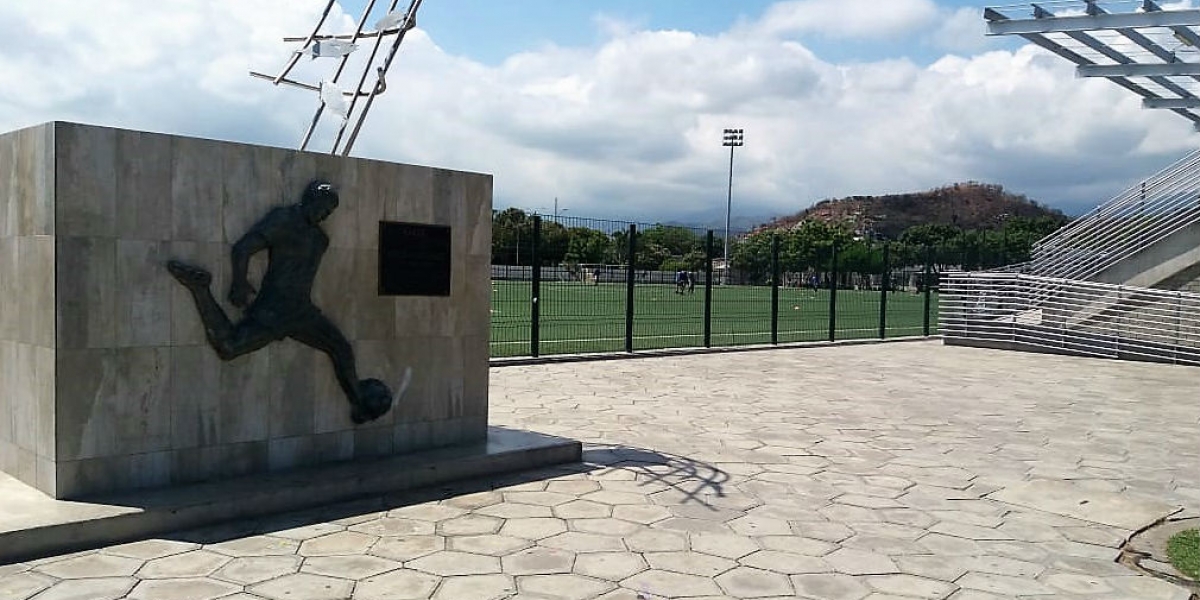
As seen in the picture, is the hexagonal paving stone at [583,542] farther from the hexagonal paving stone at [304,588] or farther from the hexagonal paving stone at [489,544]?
the hexagonal paving stone at [304,588]

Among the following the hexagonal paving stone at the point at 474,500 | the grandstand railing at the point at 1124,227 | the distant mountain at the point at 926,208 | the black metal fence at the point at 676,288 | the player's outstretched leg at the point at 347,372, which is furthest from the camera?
the distant mountain at the point at 926,208

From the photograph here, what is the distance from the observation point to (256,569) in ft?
15.1

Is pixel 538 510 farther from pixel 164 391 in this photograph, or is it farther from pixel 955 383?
pixel 955 383

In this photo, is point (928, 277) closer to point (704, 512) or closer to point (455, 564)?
point (704, 512)

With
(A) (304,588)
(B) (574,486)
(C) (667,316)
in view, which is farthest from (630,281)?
(A) (304,588)

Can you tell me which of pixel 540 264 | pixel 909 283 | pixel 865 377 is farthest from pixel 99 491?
pixel 909 283

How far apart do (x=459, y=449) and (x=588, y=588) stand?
9.29 ft

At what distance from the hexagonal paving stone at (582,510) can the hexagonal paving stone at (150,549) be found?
210cm

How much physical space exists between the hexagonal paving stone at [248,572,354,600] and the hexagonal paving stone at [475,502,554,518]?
4.66 feet

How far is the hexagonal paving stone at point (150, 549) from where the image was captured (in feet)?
15.7

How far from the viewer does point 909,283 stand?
26469 mm

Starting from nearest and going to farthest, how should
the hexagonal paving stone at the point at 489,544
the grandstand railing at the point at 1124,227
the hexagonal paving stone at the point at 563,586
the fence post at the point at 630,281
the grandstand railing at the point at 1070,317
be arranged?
the hexagonal paving stone at the point at 563,586 → the hexagonal paving stone at the point at 489,544 → the fence post at the point at 630,281 → the grandstand railing at the point at 1070,317 → the grandstand railing at the point at 1124,227

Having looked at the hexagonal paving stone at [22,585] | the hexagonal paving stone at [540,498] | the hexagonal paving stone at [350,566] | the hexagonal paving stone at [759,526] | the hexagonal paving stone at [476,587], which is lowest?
the hexagonal paving stone at [759,526]

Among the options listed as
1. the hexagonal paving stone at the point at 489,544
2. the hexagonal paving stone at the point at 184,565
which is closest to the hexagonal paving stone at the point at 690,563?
the hexagonal paving stone at the point at 489,544
